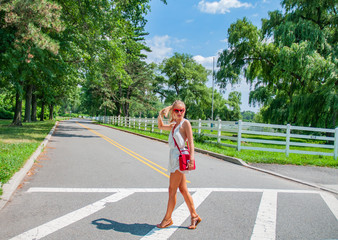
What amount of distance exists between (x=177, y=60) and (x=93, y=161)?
4221 cm

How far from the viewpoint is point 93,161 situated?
29.2ft

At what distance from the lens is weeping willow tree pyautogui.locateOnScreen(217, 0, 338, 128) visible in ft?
54.3

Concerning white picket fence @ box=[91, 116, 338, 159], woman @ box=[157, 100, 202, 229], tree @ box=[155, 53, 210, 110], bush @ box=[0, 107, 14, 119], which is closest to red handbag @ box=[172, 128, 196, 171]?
woman @ box=[157, 100, 202, 229]

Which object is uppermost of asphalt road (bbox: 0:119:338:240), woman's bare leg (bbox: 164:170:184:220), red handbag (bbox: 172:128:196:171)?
red handbag (bbox: 172:128:196:171)

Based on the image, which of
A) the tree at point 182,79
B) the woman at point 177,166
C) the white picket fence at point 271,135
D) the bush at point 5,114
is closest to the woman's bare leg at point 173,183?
the woman at point 177,166

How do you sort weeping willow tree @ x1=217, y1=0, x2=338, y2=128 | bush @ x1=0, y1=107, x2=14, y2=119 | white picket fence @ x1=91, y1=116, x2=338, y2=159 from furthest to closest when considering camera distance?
1. bush @ x1=0, y1=107, x2=14, y2=119
2. weeping willow tree @ x1=217, y1=0, x2=338, y2=128
3. white picket fence @ x1=91, y1=116, x2=338, y2=159

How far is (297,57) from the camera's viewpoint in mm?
16750

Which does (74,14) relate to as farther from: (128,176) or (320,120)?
(320,120)

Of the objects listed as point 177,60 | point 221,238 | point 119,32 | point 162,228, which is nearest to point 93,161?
point 162,228

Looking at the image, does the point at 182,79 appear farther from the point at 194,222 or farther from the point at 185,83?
the point at 194,222

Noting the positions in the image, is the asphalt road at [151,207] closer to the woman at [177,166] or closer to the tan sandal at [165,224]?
the tan sandal at [165,224]

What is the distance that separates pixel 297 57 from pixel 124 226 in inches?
657

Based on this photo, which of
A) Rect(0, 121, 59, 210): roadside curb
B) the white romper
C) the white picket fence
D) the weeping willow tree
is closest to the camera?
the white romper

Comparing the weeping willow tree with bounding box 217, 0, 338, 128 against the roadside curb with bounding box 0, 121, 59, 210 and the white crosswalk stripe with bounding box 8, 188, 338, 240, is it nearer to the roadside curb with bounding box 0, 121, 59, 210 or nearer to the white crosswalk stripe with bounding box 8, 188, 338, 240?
the white crosswalk stripe with bounding box 8, 188, 338, 240
